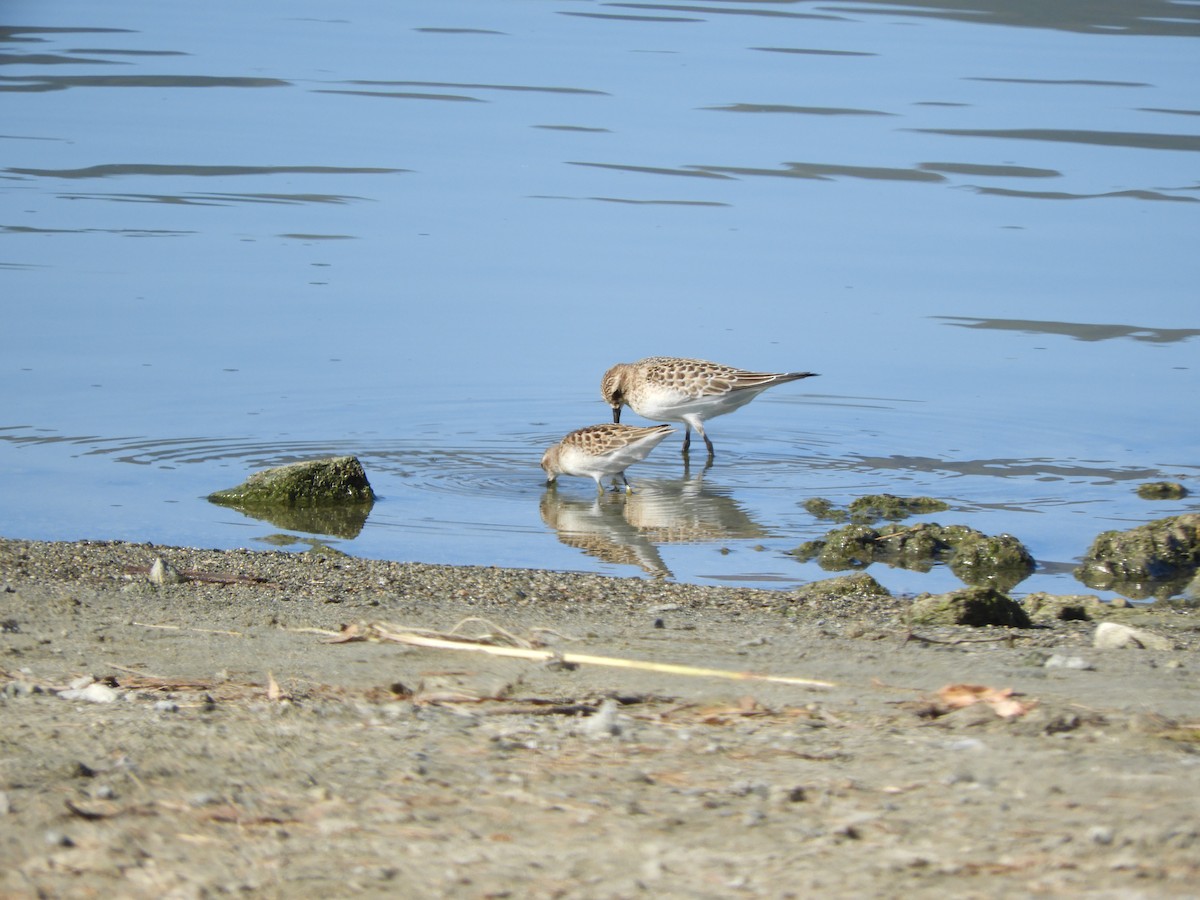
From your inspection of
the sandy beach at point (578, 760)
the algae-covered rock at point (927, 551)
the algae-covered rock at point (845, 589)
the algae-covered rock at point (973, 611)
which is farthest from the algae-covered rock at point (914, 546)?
the sandy beach at point (578, 760)

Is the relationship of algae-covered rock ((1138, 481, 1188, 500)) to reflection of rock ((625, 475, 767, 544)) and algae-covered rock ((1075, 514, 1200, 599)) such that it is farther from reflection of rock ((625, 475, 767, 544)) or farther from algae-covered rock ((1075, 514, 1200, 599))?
reflection of rock ((625, 475, 767, 544))

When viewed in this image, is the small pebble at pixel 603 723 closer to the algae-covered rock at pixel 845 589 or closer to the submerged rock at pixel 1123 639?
the submerged rock at pixel 1123 639

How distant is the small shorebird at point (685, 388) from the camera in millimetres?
11648

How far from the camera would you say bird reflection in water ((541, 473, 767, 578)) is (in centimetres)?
909

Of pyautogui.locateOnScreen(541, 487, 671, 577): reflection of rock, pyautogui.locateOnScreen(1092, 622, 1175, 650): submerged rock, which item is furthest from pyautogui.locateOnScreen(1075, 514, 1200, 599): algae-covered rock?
pyautogui.locateOnScreen(1092, 622, 1175, 650): submerged rock

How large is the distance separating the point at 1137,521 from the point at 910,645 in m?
4.21

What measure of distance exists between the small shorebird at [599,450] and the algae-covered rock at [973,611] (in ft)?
12.7

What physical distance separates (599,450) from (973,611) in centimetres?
404

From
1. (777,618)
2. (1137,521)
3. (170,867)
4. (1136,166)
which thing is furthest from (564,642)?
(1136,166)

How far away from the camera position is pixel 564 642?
559 cm

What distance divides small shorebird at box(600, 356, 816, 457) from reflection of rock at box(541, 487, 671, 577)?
125 cm

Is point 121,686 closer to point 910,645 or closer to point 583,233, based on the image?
point 910,645

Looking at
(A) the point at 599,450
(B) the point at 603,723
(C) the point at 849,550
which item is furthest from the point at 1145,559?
(B) the point at 603,723

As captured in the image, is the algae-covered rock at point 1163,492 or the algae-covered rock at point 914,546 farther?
the algae-covered rock at point 1163,492
